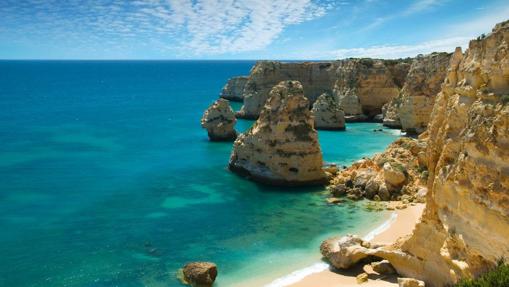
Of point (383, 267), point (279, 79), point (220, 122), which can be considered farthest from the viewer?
point (279, 79)

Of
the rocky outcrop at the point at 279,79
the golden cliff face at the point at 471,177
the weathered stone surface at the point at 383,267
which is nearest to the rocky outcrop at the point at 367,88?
the rocky outcrop at the point at 279,79

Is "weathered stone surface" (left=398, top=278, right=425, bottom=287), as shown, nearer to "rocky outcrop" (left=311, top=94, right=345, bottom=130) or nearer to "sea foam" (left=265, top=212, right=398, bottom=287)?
"sea foam" (left=265, top=212, right=398, bottom=287)

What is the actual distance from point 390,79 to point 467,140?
57.0 m

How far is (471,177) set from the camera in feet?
46.9

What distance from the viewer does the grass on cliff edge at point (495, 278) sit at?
11.9m

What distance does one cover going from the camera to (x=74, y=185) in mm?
36750

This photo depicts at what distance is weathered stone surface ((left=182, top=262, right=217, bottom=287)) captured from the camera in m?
19.8

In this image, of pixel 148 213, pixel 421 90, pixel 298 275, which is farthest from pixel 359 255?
pixel 421 90

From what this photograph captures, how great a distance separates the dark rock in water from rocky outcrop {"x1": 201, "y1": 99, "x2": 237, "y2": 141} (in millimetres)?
33469

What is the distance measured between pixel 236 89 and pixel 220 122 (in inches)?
1904

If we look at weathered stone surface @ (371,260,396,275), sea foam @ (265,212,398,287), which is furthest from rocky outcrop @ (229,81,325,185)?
weathered stone surface @ (371,260,396,275)

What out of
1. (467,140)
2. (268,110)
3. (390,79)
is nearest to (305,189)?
(268,110)

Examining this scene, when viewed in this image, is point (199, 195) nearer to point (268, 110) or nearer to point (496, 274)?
point (268, 110)

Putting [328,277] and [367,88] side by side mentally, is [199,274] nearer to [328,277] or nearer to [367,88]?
[328,277]
